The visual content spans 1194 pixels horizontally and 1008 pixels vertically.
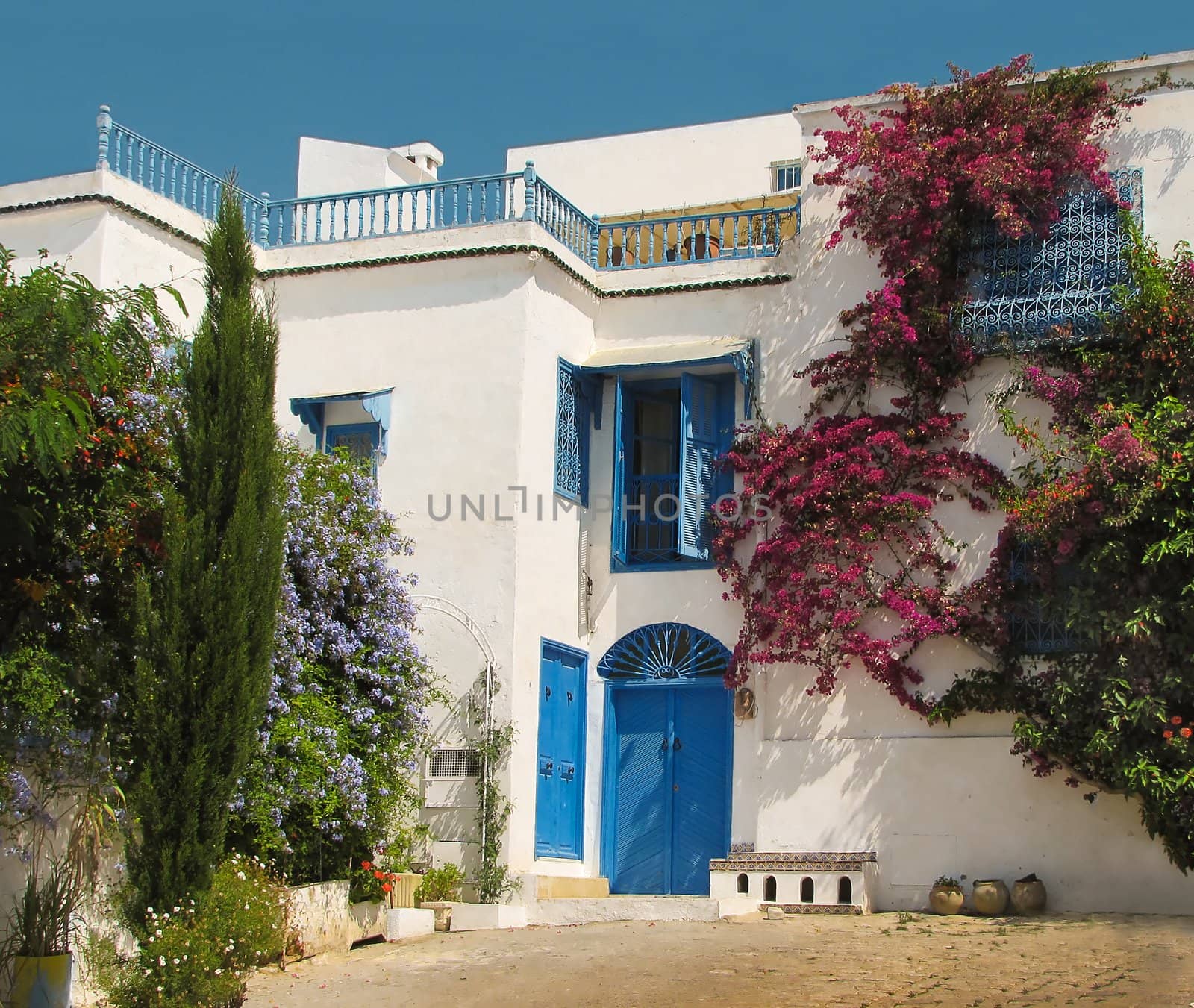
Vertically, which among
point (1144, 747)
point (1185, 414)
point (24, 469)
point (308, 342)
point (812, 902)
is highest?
point (308, 342)

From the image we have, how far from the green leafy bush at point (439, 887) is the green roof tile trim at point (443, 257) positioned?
512 centimetres

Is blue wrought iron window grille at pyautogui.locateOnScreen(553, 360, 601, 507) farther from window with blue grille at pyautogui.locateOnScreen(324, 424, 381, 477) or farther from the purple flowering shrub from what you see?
the purple flowering shrub

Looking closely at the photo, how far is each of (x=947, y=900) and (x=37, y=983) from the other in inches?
282

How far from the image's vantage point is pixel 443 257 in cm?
1421

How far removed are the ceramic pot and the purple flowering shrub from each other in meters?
2.49

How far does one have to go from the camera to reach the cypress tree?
321 inches

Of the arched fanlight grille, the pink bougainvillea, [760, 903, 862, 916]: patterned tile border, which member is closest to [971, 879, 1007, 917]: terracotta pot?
[760, 903, 862, 916]: patterned tile border

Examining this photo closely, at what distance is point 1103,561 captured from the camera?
12.2m

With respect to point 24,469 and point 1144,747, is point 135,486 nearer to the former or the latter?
point 24,469

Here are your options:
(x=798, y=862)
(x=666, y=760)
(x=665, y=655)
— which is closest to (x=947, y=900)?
(x=798, y=862)

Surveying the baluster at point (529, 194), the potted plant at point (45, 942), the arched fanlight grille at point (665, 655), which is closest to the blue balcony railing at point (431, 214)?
the baluster at point (529, 194)

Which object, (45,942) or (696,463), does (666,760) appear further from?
(45,942)

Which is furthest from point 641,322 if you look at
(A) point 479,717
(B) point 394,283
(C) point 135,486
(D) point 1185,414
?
(C) point 135,486

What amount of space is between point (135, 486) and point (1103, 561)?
718cm
